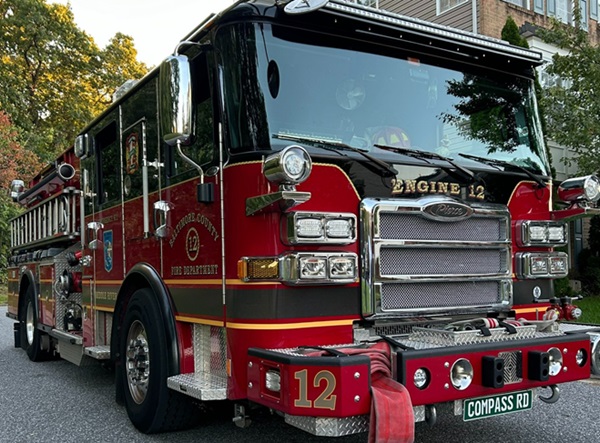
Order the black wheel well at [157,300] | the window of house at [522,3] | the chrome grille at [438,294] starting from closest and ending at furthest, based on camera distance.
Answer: the chrome grille at [438,294]
the black wheel well at [157,300]
the window of house at [522,3]

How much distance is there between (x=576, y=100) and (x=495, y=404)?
9410mm

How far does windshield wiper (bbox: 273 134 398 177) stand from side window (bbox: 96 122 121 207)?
2.24m

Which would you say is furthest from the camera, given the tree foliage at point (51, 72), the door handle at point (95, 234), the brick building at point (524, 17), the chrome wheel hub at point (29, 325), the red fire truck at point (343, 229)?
the tree foliage at point (51, 72)

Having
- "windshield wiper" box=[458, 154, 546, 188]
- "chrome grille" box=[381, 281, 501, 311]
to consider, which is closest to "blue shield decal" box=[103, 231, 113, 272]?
"chrome grille" box=[381, 281, 501, 311]

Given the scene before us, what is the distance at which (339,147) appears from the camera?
351 cm

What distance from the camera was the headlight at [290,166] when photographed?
9.98 ft

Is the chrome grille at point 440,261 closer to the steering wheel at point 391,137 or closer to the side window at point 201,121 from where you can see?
the steering wheel at point 391,137

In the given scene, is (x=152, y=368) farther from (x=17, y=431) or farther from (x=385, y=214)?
(x=385, y=214)

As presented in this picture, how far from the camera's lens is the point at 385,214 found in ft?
11.4

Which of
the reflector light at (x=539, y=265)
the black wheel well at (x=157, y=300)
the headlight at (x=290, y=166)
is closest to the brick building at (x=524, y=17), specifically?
the reflector light at (x=539, y=265)

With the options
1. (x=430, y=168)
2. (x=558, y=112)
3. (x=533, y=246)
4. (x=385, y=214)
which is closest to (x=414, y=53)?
(x=430, y=168)

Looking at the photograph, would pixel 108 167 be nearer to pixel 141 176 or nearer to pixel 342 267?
pixel 141 176

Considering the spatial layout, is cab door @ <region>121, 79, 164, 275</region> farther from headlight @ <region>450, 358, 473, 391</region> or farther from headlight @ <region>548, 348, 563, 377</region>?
headlight @ <region>548, 348, 563, 377</region>

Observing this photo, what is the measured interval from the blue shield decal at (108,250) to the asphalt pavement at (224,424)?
117cm
